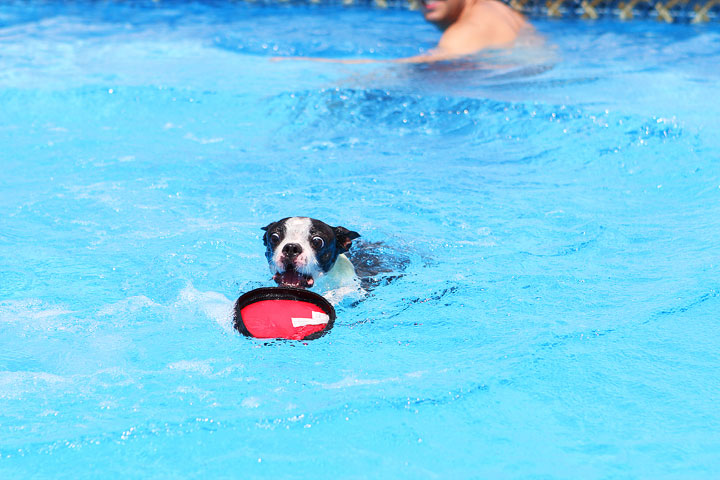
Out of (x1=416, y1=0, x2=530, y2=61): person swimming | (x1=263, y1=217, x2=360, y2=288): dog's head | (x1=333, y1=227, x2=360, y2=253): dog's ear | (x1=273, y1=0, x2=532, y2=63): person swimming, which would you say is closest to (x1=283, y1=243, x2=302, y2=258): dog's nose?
(x1=263, y1=217, x2=360, y2=288): dog's head

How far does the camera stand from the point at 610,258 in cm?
575

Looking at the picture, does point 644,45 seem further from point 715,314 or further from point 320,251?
point 320,251

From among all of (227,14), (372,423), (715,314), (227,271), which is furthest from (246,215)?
(227,14)

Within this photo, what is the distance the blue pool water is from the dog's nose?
520 millimetres

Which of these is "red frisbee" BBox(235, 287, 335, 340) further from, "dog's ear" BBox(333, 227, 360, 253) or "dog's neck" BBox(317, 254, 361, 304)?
"dog's ear" BBox(333, 227, 360, 253)

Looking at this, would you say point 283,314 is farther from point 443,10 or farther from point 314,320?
point 443,10

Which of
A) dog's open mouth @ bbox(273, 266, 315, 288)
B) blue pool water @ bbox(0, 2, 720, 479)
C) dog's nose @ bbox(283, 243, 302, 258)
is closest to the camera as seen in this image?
blue pool water @ bbox(0, 2, 720, 479)

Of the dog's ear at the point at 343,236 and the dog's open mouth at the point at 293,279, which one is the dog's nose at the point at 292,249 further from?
the dog's ear at the point at 343,236

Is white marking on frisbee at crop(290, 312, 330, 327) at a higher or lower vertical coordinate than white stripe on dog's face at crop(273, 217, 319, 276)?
lower

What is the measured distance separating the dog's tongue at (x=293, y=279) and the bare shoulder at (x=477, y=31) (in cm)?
600

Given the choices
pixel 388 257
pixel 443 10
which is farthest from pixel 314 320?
pixel 443 10

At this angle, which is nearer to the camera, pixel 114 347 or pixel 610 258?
pixel 114 347

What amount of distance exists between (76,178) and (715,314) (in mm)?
5400

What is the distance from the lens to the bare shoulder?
33.1ft
